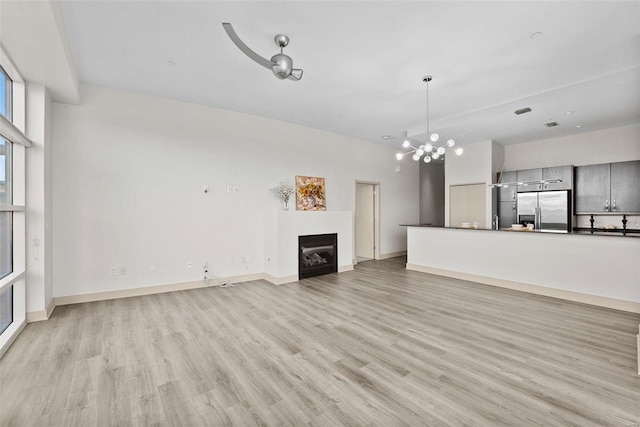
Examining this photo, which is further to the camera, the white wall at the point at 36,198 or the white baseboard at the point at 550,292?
the white baseboard at the point at 550,292

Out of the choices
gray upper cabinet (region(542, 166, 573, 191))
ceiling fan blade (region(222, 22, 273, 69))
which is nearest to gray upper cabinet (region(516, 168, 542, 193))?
gray upper cabinet (region(542, 166, 573, 191))

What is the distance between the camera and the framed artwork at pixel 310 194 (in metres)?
6.04

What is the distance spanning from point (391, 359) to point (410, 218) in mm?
6540

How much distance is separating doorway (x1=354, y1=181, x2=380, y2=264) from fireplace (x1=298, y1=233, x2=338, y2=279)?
1696 mm

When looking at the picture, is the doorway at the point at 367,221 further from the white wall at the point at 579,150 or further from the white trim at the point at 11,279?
the white trim at the point at 11,279

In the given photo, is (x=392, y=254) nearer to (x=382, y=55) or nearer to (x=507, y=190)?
(x=507, y=190)

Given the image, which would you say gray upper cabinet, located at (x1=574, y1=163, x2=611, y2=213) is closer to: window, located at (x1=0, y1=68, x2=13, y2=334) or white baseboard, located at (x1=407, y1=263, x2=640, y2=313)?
white baseboard, located at (x1=407, y1=263, x2=640, y2=313)

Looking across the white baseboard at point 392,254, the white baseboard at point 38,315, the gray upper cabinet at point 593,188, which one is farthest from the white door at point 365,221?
the white baseboard at point 38,315

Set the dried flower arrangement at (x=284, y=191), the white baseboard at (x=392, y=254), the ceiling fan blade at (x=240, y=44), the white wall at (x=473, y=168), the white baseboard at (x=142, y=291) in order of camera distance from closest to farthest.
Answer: the ceiling fan blade at (x=240, y=44) → the white baseboard at (x=142, y=291) → the dried flower arrangement at (x=284, y=191) → the white wall at (x=473, y=168) → the white baseboard at (x=392, y=254)

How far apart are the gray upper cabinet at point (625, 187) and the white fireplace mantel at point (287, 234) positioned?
568cm

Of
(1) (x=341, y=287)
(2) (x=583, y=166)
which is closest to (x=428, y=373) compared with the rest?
(1) (x=341, y=287)

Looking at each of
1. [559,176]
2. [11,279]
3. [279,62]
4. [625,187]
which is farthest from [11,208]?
[625,187]

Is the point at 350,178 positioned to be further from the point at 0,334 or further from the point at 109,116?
the point at 0,334

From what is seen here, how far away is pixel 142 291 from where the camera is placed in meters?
4.32
